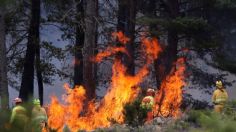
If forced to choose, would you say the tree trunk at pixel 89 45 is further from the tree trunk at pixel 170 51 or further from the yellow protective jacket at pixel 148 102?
the yellow protective jacket at pixel 148 102

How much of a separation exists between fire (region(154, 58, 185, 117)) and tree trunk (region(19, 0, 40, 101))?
713cm

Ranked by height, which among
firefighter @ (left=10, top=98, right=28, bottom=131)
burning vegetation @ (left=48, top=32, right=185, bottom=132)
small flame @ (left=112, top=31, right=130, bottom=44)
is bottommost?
burning vegetation @ (left=48, top=32, right=185, bottom=132)

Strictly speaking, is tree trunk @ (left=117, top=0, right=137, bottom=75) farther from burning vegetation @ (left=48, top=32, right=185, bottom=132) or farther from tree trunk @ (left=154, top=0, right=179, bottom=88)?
tree trunk @ (left=154, top=0, right=179, bottom=88)

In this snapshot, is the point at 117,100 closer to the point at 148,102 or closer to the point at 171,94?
the point at 171,94

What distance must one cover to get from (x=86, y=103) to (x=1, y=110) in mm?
17262

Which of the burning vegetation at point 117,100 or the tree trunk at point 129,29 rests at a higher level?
the tree trunk at point 129,29

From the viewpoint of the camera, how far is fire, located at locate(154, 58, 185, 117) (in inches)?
727

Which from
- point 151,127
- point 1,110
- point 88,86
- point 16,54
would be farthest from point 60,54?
point 1,110

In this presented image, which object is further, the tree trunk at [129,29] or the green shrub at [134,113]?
the tree trunk at [129,29]

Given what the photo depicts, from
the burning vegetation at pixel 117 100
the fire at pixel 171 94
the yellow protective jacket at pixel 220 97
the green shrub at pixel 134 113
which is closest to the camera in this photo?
the green shrub at pixel 134 113

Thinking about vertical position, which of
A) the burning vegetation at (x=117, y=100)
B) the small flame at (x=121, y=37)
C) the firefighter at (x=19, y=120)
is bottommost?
the burning vegetation at (x=117, y=100)

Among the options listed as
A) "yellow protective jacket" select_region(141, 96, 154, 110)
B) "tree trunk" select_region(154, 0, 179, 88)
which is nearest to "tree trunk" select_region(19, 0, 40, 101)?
"tree trunk" select_region(154, 0, 179, 88)

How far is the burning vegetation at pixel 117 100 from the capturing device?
1719 centimetres

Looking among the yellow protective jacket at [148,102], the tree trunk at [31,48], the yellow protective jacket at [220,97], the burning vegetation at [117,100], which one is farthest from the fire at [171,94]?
the tree trunk at [31,48]
